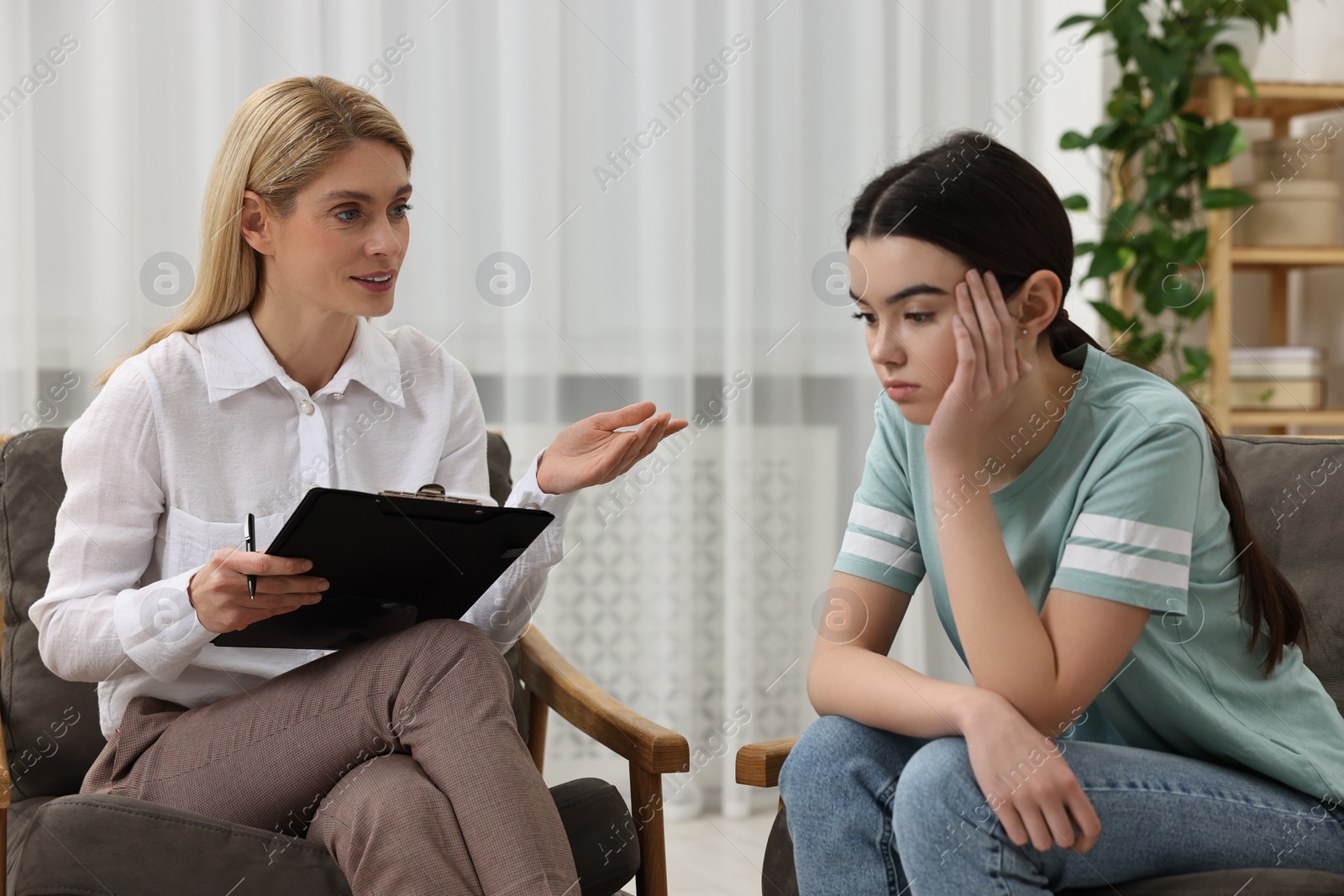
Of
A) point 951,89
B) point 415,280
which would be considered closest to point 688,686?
point 415,280

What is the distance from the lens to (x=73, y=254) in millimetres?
2270

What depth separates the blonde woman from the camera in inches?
45.8

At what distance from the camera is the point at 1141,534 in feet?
3.43

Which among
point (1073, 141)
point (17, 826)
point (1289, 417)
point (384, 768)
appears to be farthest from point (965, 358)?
point (1289, 417)

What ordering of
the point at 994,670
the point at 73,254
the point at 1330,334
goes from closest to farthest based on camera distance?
1. the point at 994,670
2. the point at 73,254
3. the point at 1330,334

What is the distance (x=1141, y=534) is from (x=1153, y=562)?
3 cm

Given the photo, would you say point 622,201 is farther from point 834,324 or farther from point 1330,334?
point 1330,334

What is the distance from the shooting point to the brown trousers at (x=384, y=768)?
43.9 inches

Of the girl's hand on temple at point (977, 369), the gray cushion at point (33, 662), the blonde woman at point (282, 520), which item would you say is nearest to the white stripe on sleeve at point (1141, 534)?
the girl's hand on temple at point (977, 369)

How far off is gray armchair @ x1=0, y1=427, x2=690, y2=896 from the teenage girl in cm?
29

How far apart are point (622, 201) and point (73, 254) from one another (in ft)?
3.74

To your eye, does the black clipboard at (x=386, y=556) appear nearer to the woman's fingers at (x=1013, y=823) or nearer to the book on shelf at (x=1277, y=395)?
the woman's fingers at (x=1013, y=823)

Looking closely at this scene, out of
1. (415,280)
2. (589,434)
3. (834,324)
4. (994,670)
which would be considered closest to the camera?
(994,670)

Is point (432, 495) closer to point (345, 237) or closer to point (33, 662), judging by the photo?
point (345, 237)
